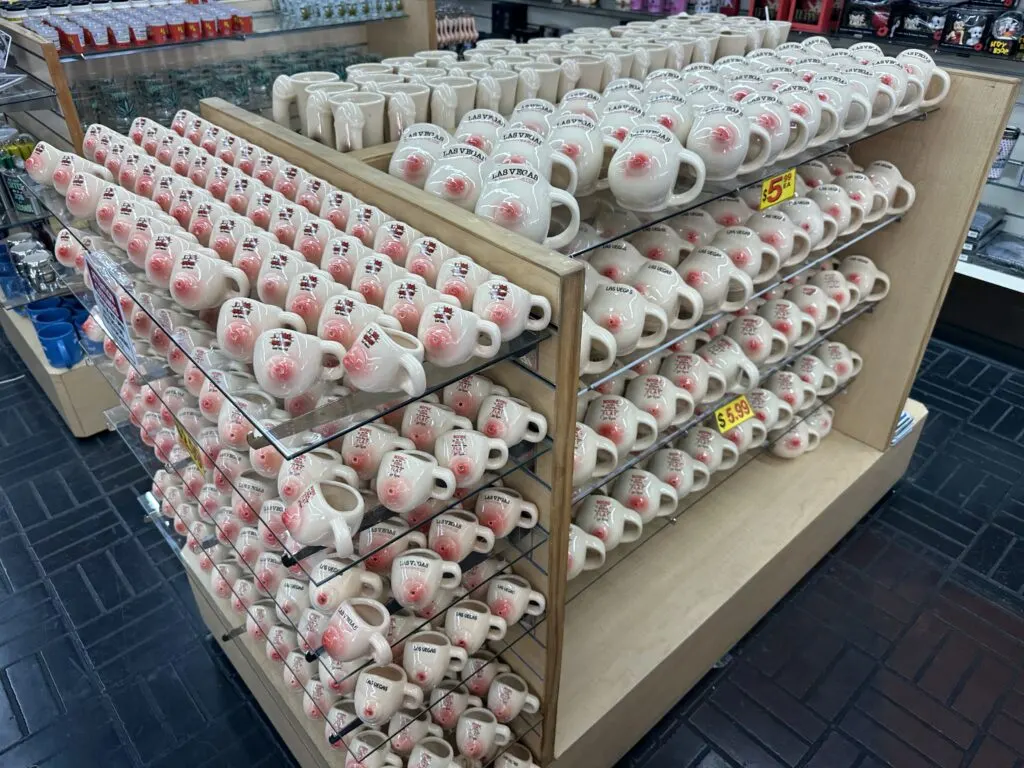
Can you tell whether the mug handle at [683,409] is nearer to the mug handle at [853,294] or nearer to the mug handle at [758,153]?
the mug handle at [758,153]

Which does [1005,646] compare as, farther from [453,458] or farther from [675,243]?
[453,458]

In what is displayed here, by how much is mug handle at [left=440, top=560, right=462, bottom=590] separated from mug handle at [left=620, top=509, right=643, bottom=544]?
2.18 ft

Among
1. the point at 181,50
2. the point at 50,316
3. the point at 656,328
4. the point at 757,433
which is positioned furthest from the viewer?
the point at 181,50

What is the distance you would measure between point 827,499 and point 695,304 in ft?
3.73

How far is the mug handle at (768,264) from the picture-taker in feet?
6.09

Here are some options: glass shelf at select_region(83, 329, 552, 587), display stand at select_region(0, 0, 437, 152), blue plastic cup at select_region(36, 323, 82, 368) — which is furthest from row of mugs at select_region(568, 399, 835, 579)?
display stand at select_region(0, 0, 437, 152)

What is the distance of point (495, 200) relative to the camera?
1.27 metres

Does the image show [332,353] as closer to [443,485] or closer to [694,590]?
[443,485]

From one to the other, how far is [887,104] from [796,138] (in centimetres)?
40

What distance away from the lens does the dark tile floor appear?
2.10m

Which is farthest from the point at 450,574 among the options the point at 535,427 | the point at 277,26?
the point at 277,26

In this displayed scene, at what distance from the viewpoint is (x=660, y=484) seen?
2016mm

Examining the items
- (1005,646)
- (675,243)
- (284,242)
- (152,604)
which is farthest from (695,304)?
(152,604)

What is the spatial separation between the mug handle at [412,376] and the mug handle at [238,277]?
1.14ft
